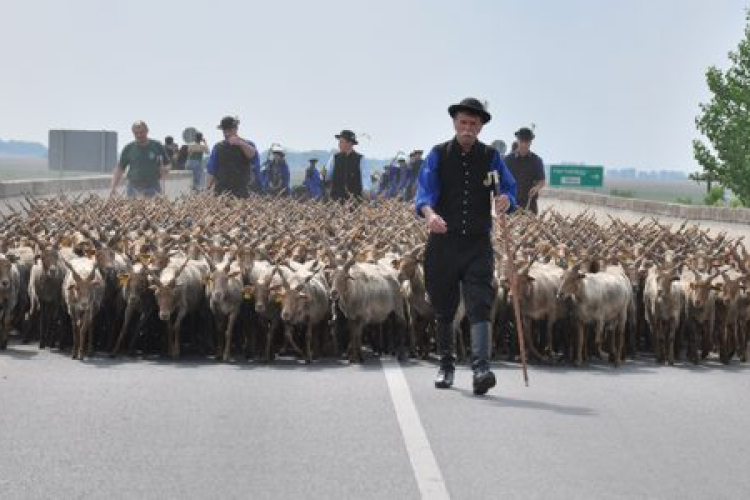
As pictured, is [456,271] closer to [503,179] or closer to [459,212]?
[459,212]

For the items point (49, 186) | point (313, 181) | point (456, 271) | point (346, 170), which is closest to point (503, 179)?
point (456, 271)

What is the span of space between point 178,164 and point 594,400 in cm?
3926

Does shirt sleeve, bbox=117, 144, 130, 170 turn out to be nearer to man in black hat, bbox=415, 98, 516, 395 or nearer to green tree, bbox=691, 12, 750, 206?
man in black hat, bbox=415, 98, 516, 395

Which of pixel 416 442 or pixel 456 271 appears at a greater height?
pixel 456 271

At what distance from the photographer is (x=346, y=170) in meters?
31.3

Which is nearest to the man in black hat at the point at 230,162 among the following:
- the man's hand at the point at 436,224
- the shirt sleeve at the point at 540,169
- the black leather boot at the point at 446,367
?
the shirt sleeve at the point at 540,169

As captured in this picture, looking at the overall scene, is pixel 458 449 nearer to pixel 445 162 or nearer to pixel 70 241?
pixel 445 162

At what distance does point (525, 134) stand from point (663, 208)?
6.41m

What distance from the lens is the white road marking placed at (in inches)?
376

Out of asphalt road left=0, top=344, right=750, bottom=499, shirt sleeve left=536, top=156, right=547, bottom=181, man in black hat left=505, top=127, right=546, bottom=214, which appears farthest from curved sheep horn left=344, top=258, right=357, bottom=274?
shirt sleeve left=536, top=156, right=547, bottom=181

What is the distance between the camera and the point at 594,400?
44.4ft

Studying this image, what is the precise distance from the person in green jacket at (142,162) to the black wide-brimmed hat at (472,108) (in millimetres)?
14744

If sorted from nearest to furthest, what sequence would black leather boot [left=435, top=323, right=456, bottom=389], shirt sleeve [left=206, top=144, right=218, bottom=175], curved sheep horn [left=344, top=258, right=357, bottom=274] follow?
black leather boot [left=435, top=323, right=456, bottom=389] → curved sheep horn [left=344, top=258, right=357, bottom=274] → shirt sleeve [left=206, top=144, right=218, bottom=175]

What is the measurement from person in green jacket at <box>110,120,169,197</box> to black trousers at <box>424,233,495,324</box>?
47.4 feet
